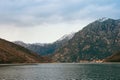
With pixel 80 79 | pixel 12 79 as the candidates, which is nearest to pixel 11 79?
pixel 12 79

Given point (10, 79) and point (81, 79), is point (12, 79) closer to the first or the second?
point (10, 79)

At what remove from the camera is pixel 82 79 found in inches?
A: 4764

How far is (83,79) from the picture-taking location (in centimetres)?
12112

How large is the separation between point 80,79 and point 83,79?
135cm

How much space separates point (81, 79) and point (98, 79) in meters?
7.62

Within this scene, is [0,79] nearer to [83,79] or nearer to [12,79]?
[12,79]

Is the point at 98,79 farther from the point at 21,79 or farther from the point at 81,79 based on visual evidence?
the point at 21,79

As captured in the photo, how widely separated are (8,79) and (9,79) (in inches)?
17.5

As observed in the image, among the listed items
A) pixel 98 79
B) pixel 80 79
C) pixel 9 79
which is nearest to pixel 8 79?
pixel 9 79

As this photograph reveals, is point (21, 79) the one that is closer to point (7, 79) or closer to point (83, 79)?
point (7, 79)

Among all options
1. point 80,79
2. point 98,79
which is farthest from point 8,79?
point 98,79

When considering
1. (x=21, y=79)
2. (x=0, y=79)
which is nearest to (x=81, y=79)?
(x=21, y=79)

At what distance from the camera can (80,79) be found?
398 ft

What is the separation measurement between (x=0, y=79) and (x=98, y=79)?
43.2 m
